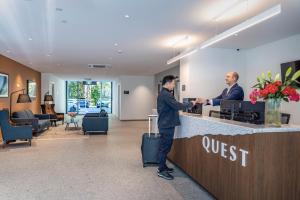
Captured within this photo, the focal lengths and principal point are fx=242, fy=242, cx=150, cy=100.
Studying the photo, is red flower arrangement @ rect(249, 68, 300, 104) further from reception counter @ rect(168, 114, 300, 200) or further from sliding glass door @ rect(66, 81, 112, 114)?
sliding glass door @ rect(66, 81, 112, 114)

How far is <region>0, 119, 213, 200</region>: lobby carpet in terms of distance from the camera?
3264mm

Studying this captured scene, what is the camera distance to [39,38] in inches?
215

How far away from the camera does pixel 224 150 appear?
2.80 m

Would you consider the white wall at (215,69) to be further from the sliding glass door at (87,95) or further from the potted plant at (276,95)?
the sliding glass door at (87,95)

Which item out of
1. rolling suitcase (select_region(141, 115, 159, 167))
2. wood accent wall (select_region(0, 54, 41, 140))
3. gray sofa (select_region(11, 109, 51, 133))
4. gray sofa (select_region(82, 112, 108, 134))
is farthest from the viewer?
gray sofa (select_region(82, 112, 108, 134))

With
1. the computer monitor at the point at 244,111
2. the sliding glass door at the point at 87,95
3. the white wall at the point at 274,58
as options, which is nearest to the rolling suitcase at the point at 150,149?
the computer monitor at the point at 244,111

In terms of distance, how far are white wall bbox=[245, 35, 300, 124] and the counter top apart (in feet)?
9.34

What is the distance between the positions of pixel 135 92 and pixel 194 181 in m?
10.6

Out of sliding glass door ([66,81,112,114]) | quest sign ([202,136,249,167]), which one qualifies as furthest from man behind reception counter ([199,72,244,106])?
sliding glass door ([66,81,112,114])

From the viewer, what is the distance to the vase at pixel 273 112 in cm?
247

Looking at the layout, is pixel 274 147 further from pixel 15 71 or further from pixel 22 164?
pixel 15 71

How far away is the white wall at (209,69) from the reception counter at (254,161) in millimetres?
3817

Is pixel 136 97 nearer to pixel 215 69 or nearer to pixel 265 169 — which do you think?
pixel 215 69

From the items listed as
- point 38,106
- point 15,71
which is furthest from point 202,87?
point 38,106
